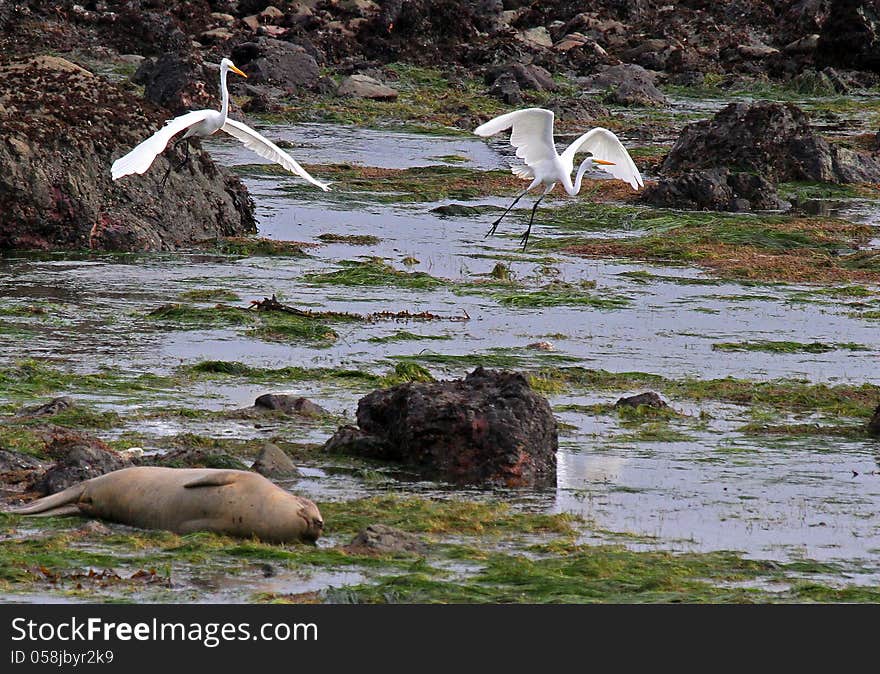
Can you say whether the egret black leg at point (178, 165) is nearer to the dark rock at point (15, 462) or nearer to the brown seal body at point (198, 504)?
the dark rock at point (15, 462)

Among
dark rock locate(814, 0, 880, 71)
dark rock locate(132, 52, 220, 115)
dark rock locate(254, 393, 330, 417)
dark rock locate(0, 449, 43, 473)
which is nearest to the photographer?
dark rock locate(0, 449, 43, 473)

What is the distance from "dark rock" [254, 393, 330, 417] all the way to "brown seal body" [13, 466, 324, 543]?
3.00 m

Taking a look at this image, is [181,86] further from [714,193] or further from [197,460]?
[197,460]

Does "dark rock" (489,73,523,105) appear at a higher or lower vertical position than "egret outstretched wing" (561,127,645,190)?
higher

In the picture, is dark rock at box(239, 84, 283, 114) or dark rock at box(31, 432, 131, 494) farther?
dark rock at box(239, 84, 283, 114)

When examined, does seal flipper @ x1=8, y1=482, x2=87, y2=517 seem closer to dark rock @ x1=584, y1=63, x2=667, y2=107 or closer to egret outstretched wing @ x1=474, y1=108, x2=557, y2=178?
egret outstretched wing @ x1=474, y1=108, x2=557, y2=178

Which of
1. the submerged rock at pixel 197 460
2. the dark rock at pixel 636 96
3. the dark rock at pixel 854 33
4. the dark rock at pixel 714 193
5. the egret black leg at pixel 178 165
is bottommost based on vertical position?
the submerged rock at pixel 197 460

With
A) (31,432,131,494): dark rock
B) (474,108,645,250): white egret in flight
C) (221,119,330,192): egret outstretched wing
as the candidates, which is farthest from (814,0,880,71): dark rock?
(31,432,131,494): dark rock

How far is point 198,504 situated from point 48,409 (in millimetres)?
3065

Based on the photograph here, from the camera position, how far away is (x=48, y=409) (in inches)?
429

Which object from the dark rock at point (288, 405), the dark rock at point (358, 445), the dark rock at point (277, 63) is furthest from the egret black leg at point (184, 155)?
the dark rock at point (277, 63)

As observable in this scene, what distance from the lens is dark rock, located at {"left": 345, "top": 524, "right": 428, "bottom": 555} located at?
26.6ft

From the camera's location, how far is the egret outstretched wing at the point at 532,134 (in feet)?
62.8

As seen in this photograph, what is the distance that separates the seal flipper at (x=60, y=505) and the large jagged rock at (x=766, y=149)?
20.2 meters
